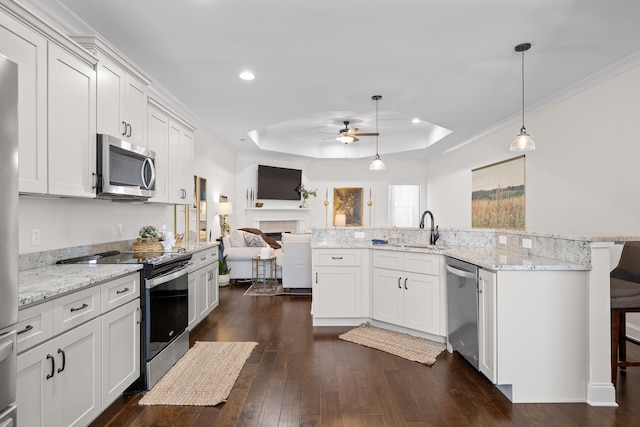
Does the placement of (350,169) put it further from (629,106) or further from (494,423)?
(494,423)

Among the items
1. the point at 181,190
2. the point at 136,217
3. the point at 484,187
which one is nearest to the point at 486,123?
the point at 484,187

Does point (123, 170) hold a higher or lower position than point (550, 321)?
higher

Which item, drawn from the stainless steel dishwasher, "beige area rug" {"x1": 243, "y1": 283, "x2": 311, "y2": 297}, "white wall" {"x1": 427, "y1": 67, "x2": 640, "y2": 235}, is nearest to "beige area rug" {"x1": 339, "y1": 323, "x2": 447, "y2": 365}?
the stainless steel dishwasher

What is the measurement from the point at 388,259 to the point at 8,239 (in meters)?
3.10

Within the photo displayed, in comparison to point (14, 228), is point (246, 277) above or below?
below

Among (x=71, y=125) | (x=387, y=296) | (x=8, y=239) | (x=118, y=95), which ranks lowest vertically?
(x=387, y=296)

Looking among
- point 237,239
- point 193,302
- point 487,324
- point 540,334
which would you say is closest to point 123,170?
point 193,302

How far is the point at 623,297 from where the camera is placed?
98.4 inches

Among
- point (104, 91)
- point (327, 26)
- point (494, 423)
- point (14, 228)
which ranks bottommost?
point (494, 423)

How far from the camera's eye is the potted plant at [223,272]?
5.95m

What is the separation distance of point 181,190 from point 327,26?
238cm

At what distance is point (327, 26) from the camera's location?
2.78 metres

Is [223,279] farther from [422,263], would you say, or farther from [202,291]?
[422,263]

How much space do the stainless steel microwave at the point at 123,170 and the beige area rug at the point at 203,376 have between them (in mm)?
1449
